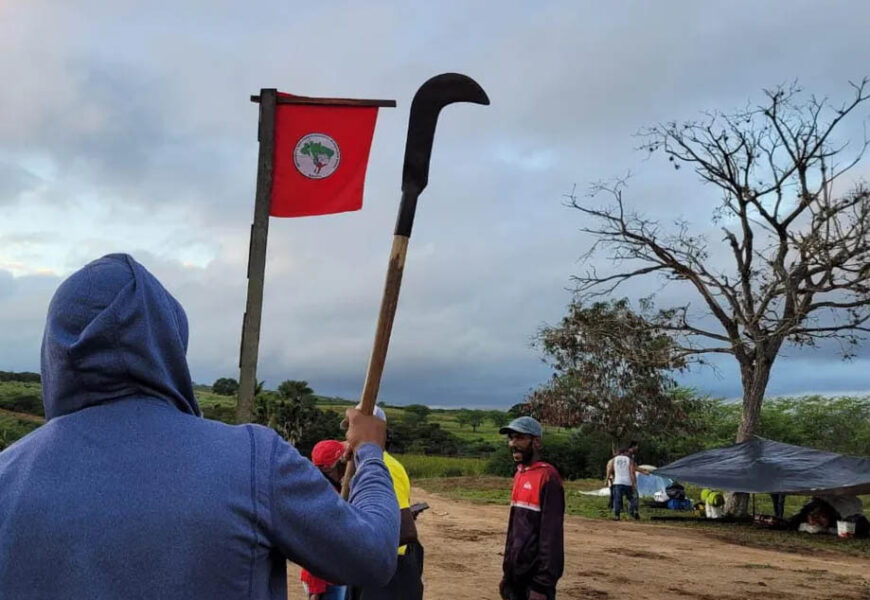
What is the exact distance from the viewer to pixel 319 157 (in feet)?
18.0

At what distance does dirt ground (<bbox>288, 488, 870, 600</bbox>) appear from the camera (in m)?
10.2

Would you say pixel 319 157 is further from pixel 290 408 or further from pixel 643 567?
pixel 290 408

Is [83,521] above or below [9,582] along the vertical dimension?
above

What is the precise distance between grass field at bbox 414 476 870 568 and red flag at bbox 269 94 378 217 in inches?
411

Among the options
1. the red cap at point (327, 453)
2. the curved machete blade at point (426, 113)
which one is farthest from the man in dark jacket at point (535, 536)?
the curved machete blade at point (426, 113)

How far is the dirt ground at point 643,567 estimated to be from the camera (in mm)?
10180

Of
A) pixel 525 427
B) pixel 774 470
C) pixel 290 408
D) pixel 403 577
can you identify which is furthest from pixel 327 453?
pixel 290 408

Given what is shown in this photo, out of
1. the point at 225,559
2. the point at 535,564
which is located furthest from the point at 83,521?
the point at 535,564

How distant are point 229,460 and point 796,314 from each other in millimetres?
21245

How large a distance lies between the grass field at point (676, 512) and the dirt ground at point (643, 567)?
94cm

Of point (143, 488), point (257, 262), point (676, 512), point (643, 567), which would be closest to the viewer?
point (143, 488)

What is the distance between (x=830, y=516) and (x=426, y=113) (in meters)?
19.0

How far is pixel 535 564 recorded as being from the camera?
17.0ft

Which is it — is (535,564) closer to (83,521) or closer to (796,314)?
(83,521)
